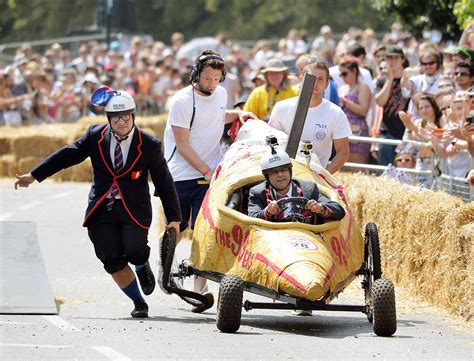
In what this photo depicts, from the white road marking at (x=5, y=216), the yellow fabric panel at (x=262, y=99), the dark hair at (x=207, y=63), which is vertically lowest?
the white road marking at (x=5, y=216)

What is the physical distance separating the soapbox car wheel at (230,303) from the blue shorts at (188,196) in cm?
227

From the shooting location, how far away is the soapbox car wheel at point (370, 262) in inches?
450

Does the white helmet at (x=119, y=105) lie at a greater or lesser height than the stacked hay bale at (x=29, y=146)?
greater


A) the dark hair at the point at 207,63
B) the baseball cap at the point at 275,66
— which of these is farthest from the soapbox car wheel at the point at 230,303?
the baseball cap at the point at 275,66

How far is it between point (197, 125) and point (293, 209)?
1.99m

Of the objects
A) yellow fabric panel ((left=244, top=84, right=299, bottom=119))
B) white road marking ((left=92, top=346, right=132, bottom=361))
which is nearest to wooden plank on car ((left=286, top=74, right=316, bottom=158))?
yellow fabric panel ((left=244, top=84, right=299, bottom=119))

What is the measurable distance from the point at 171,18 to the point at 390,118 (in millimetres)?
35887

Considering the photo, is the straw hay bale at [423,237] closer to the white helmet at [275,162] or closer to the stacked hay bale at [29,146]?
the white helmet at [275,162]

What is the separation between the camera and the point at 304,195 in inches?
460

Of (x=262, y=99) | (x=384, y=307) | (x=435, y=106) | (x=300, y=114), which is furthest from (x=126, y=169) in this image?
(x=435, y=106)

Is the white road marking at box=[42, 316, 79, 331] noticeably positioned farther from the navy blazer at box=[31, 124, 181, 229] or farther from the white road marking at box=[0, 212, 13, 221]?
the white road marking at box=[0, 212, 13, 221]

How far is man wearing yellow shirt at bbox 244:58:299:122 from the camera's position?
52.1ft

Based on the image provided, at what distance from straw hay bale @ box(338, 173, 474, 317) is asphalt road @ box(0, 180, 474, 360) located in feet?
0.67

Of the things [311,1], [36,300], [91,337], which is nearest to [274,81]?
[36,300]
